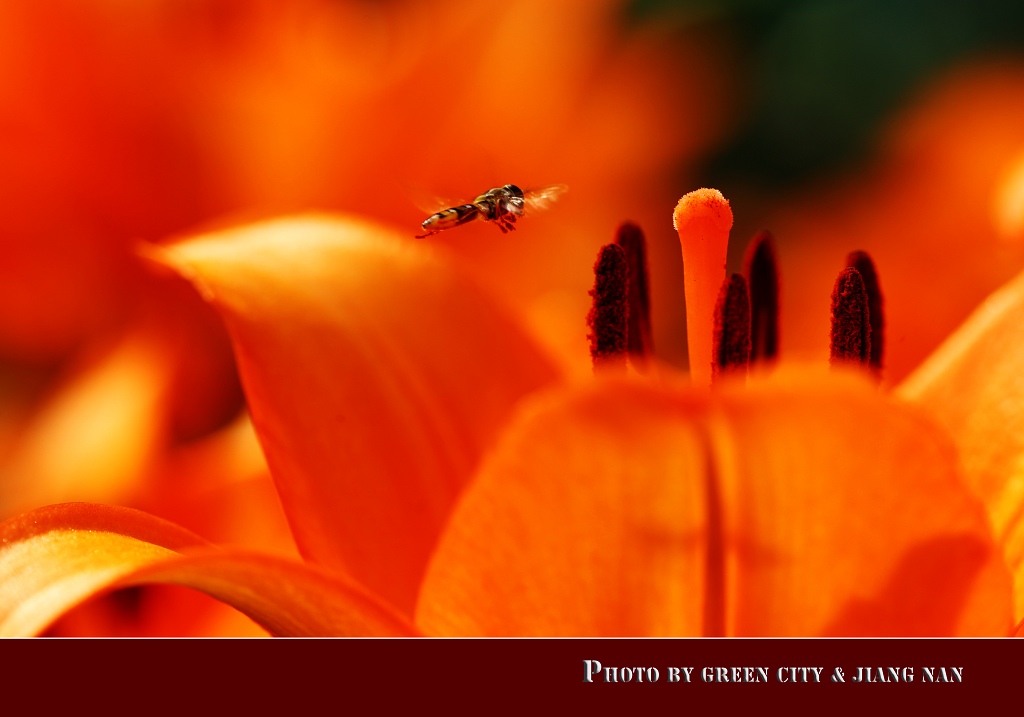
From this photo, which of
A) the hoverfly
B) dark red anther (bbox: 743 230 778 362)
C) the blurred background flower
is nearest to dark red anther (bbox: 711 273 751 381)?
dark red anther (bbox: 743 230 778 362)

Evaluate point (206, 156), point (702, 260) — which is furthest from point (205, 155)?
point (702, 260)

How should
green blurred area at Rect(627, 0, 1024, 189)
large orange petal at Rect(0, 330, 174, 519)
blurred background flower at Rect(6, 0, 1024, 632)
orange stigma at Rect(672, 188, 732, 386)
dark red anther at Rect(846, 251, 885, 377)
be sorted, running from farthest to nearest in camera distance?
1. green blurred area at Rect(627, 0, 1024, 189)
2. blurred background flower at Rect(6, 0, 1024, 632)
3. large orange petal at Rect(0, 330, 174, 519)
4. dark red anther at Rect(846, 251, 885, 377)
5. orange stigma at Rect(672, 188, 732, 386)

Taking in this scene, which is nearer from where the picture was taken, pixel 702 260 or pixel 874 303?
pixel 702 260

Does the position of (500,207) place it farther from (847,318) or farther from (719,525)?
(719,525)

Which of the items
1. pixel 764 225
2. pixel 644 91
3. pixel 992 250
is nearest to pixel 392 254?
pixel 992 250

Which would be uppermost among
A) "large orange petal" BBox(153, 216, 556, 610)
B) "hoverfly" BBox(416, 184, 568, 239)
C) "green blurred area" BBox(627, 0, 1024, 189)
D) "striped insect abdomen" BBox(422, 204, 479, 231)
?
"green blurred area" BBox(627, 0, 1024, 189)

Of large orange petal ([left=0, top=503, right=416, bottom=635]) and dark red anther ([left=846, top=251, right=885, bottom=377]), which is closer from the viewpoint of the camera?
large orange petal ([left=0, top=503, right=416, bottom=635])

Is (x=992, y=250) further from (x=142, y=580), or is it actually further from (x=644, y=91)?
(x=142, y=580)

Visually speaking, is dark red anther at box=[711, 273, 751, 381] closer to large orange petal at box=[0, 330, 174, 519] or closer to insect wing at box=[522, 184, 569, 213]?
insect wing at box=[522, 184, 569, 213]
